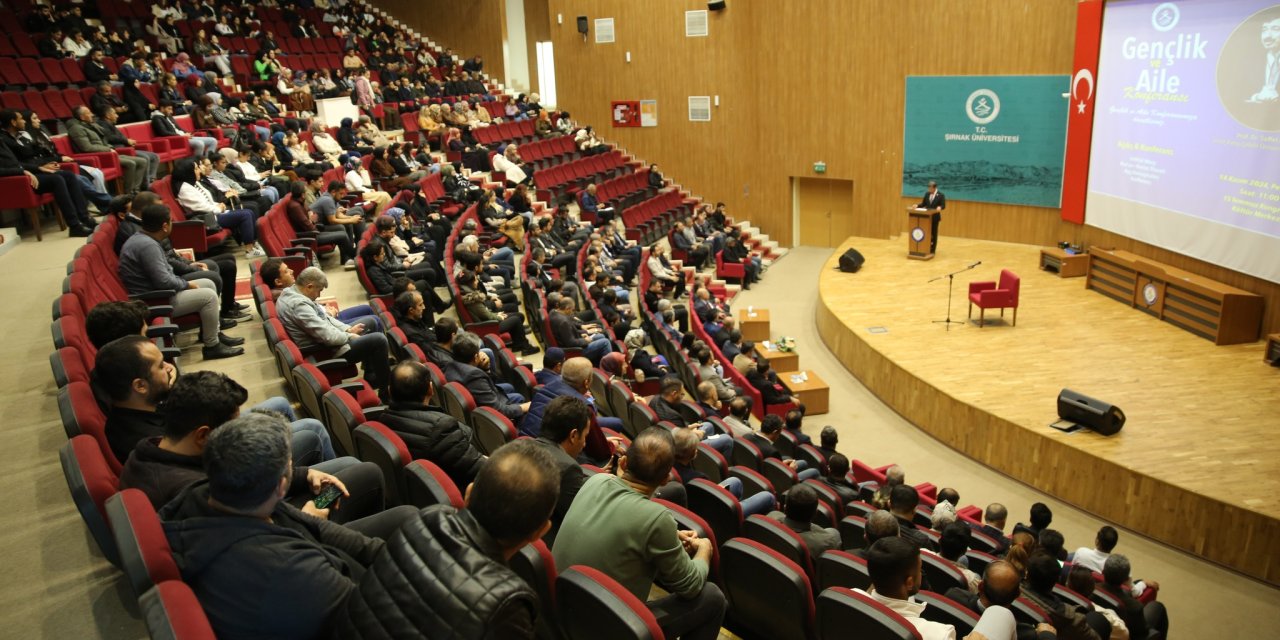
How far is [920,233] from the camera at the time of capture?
12.0 m

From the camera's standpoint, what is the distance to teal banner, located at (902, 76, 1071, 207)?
11688 millimetres

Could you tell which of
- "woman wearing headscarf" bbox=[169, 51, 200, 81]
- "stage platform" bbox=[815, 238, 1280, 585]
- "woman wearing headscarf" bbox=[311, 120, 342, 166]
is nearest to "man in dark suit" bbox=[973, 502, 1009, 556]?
"stage platform" bbox=[815, 238, 1280, 585]

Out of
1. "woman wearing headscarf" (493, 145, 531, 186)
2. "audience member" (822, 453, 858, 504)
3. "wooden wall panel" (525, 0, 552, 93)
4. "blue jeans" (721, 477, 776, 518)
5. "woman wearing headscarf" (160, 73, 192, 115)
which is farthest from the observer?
"wooden wall panel" (525, 0, 552, 93)

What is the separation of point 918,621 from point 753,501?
149 centimetres

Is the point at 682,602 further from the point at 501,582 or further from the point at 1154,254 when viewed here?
the point at 1154,254

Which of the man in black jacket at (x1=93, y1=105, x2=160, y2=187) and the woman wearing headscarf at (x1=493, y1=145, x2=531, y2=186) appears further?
the woman wearing headscarf at (x1=493, y1=145, x2=531, y2=186)

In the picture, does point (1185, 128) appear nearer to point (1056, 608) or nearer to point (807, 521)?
point (1056, 608)

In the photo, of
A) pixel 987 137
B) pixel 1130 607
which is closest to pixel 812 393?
pixel 1130 607

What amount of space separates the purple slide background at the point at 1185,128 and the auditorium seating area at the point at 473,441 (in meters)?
4.20

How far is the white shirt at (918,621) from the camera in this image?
7.83 feet

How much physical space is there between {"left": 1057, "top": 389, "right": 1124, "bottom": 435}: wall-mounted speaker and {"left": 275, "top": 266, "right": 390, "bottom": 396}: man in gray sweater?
5.00 meters

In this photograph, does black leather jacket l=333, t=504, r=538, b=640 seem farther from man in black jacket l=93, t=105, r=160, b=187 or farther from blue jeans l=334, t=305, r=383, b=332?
man in black jacket l=93, t=105, r=160, b=187

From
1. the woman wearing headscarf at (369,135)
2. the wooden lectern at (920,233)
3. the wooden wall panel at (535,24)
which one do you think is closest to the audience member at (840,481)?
the wooden lectern at (920,233)

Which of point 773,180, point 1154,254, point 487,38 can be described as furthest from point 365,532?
point 487,38
